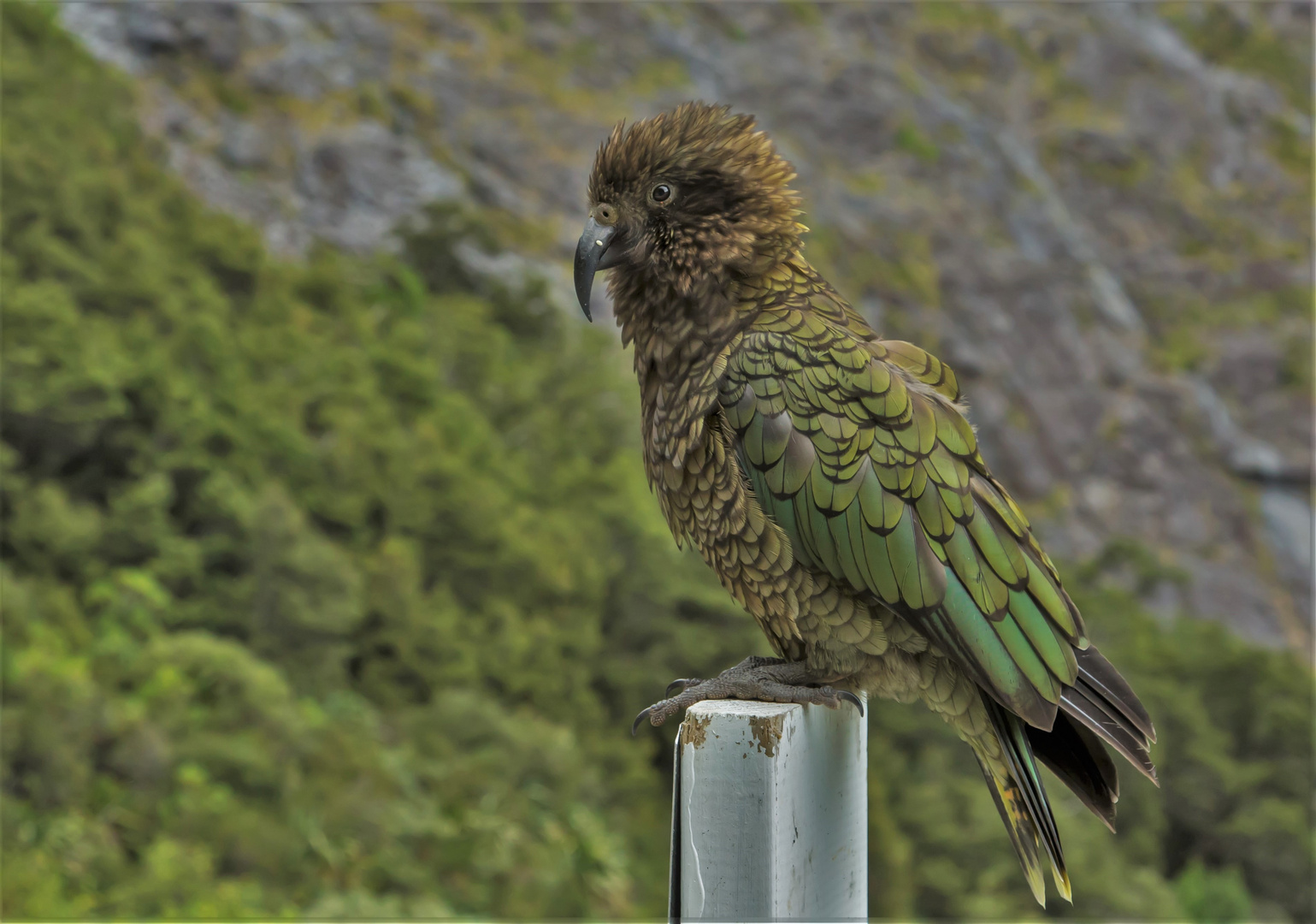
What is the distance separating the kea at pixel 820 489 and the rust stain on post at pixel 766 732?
42 centimetres

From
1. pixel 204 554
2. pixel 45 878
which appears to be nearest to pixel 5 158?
pixel 204 554

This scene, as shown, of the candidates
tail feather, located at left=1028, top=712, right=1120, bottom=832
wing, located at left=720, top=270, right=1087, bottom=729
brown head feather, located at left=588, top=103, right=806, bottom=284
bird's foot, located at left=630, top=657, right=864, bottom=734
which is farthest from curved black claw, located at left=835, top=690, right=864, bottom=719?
brown head feather, located at left=588, top=103, right=806, bottom=284

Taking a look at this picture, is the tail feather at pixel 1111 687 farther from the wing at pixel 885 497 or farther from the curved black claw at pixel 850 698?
the curved black claw at pixel 850 698

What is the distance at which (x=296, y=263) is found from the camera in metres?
19.9

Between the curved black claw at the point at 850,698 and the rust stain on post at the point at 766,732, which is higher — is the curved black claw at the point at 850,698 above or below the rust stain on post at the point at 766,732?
above

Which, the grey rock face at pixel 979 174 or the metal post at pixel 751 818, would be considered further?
the grey rock face at pixel 979 174

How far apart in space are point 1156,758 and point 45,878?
18224 millimetres

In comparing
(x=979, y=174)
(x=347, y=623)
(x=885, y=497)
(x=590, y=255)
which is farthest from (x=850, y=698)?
(x=979, y=174)

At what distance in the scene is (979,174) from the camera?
Answer: 35.3m

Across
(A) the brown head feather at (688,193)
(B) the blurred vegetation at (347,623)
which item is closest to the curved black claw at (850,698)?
(A) the brown head feather at (688,193)

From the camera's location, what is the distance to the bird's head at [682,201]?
8.54ft

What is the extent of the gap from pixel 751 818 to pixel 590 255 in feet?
4.33

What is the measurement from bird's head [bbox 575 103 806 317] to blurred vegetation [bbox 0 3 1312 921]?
794 cm

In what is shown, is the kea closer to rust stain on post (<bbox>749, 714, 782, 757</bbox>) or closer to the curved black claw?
the curved black claw
